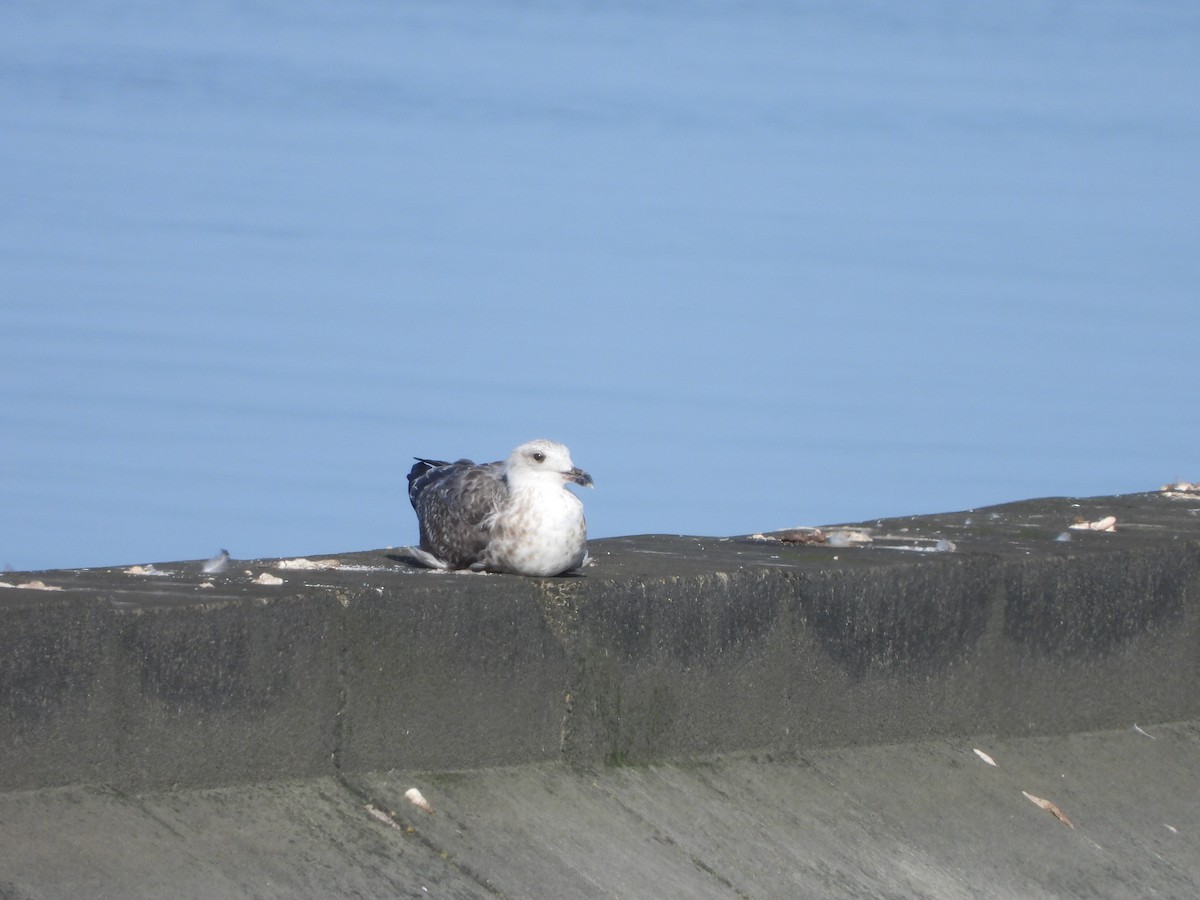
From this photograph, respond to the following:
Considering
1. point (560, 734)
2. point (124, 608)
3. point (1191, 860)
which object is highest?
point (124, 608)

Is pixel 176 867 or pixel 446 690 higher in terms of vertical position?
pixel 446 690

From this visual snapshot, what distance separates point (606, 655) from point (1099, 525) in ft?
7.91

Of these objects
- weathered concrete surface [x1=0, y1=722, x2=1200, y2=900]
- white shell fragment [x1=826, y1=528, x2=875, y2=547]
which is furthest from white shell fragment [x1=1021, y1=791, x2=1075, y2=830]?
white shell fragment [x1=826, y1=528, x2=875, y2=547]

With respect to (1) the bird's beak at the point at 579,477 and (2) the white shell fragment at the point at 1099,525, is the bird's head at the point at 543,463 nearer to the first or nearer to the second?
(1) the bird's beak at the point at 579,477

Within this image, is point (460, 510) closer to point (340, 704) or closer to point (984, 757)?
point (340, 704)

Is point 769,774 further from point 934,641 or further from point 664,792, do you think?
point 934,641

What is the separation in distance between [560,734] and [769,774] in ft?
2.03

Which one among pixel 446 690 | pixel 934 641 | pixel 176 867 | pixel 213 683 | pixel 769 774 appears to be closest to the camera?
pixel 176 867

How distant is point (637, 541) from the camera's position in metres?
6.02

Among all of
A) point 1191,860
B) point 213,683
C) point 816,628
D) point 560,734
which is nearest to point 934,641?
point 816,628

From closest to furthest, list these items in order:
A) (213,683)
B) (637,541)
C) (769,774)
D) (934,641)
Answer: (213,683)
(769,774)
(934,641)
(637,541)

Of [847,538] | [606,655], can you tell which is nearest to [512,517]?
[606,655]

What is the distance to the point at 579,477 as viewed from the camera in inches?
205

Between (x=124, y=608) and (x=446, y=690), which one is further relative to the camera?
(x=446, y=690)
